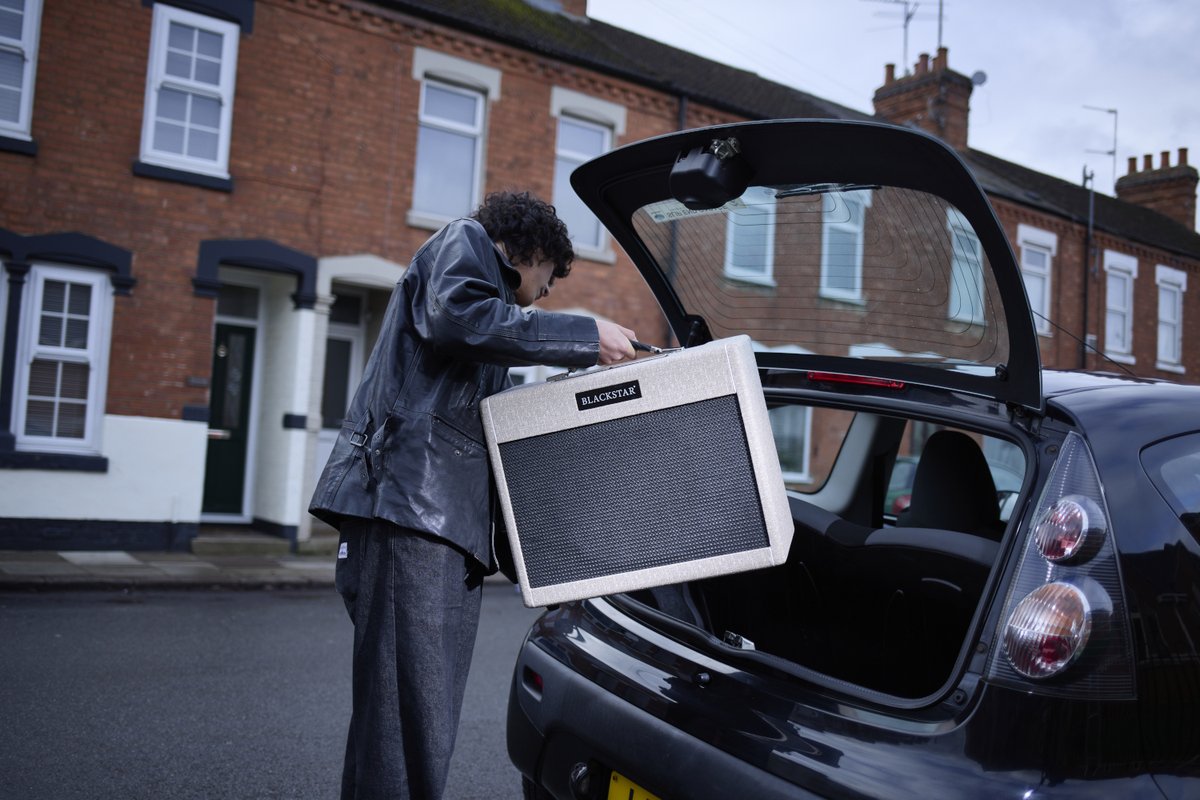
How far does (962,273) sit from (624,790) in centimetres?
143

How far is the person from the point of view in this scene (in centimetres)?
231

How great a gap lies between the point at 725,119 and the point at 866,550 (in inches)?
506

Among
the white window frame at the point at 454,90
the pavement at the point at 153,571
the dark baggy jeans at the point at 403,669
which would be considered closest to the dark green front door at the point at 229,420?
the pavement at the point at 153,571

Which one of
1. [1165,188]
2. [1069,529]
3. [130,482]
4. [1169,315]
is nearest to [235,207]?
[130,482]

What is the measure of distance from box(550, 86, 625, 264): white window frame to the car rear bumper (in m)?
10.8

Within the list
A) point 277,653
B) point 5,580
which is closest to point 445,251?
point 277,653

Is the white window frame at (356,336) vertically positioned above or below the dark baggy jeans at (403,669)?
above

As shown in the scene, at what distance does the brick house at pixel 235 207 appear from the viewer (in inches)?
392

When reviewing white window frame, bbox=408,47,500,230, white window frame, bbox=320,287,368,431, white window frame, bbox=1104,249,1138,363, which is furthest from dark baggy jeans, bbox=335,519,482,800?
white window frame, bbox=1104,249,1138,363

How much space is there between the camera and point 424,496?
233 cm

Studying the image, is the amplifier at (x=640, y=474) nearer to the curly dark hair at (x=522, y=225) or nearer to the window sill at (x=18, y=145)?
the curly dark hair at (x=522, y=225)

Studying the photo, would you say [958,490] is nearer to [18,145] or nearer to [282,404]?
[282,404]

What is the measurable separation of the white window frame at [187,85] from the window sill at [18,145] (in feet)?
3.32

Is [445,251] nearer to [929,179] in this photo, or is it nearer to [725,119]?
[929,179]
